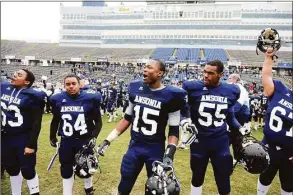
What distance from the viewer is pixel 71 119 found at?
4.36m

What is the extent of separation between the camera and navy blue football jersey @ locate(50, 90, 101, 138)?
4353mm

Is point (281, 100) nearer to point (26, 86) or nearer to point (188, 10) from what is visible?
point (26, 86)

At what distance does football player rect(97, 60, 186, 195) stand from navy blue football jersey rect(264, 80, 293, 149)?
119cm

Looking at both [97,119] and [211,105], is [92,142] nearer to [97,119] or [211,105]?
[97,119]

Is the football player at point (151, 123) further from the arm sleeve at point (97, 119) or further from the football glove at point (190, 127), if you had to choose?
the arm sleeve at point (97, 119)

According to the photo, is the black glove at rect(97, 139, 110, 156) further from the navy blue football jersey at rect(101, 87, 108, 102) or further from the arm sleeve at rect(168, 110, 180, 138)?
the navy blue football jersey at rect(101, 87, 108, 102)

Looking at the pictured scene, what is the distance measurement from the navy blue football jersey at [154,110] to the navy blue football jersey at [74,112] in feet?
3.13

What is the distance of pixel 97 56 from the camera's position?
50.4m

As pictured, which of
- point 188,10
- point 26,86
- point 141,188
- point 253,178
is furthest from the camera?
point 188,10

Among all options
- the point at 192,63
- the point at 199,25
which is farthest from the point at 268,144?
the point at 199,25

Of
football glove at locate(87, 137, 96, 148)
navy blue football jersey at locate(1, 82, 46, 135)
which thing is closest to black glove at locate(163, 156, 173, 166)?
football glove at locate(87, 137, 96, 148)

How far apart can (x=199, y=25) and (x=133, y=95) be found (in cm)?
5185

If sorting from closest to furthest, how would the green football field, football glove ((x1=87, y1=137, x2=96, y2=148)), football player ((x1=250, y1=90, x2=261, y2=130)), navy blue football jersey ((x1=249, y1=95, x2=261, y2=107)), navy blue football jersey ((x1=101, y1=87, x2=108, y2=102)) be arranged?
football glove ((x1=87, y1=137, x2=96, y2=148))
the green football field
football player ((x1=250, y1=90, x2=261, y2=130))
navy blue football jersey ((x1=249, y1=95, x2=261, y2=107))
navy blue football jersey ((x1=101, y1=87, x2=108, y2=102))

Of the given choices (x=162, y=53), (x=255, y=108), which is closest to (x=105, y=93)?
(x=255, y=108)
